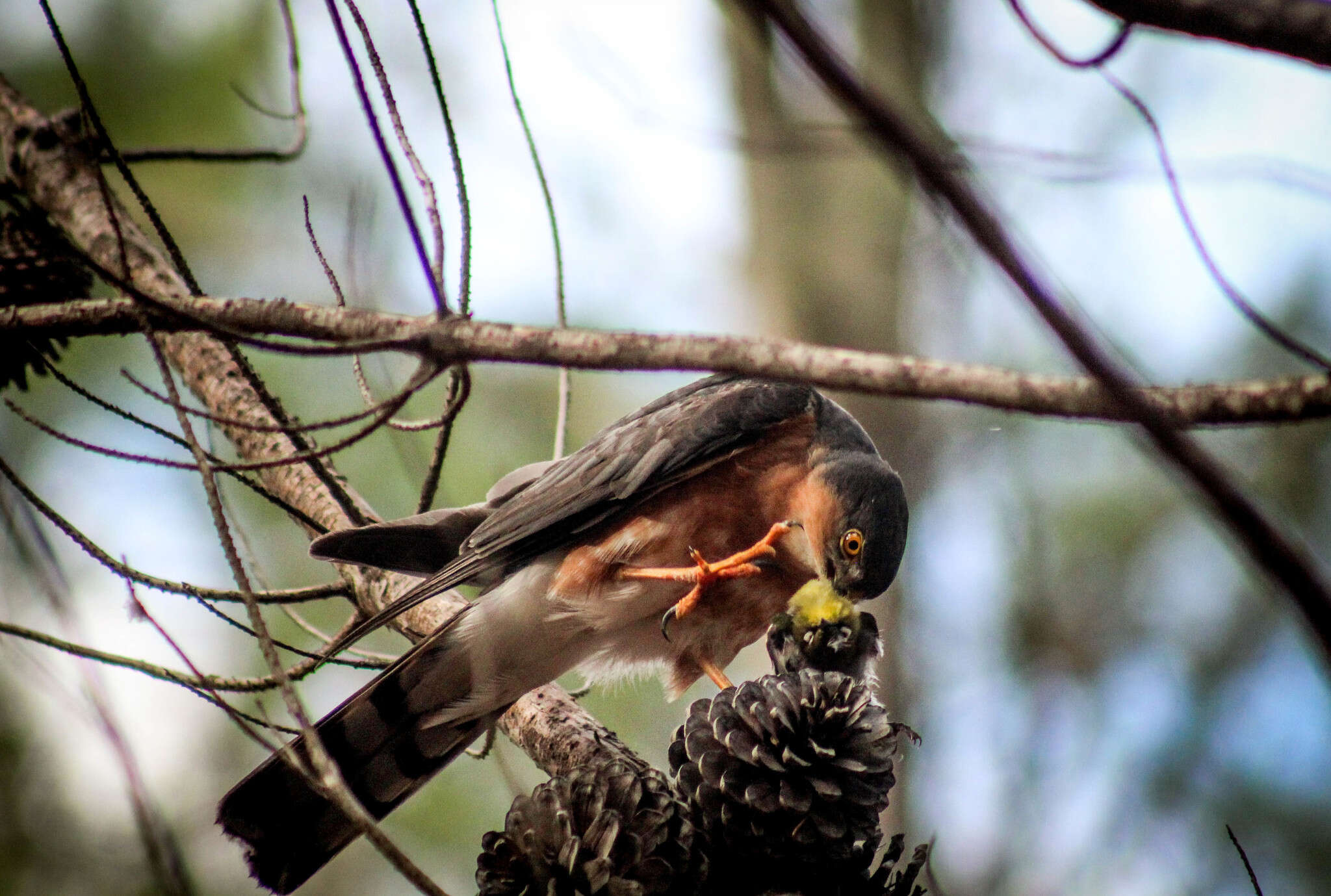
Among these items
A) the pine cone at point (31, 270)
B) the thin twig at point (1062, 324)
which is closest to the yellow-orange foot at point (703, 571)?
the pine cone at point (31, 270)

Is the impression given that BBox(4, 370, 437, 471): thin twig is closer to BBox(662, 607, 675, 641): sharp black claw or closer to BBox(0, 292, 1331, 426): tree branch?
BBox(0, 292, 1331, 426): tree branch

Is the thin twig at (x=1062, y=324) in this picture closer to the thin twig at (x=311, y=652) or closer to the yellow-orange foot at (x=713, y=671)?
the thin twig at (x=311, y=652)

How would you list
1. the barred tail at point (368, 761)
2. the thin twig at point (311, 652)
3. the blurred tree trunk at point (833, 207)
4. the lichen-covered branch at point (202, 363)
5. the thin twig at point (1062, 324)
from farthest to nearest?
the blurred tree trunk at point (833, 207)
the lichen-covered branch at point (202, 363)
the barred tail at point (368, 761)
the thin twig at point (311, 652)
the thin twig at point (1062, 324)

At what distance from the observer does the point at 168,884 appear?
47.3 inches

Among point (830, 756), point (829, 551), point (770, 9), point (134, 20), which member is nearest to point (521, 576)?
point (829, 551)

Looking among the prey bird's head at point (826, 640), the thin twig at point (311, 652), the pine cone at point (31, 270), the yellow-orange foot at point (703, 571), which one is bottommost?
the prey bird's head at point (826, 640)

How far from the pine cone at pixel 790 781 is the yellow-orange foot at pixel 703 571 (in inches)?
30.0

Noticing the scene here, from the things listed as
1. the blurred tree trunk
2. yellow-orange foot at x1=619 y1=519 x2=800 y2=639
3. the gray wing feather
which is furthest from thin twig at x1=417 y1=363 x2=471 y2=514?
the blurred tree trunk

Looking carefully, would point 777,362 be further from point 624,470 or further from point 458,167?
point 624,470

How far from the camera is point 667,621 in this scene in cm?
272

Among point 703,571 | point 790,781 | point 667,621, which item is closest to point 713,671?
point 667,621

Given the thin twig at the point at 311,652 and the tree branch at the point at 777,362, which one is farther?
the thin twig at the point at 311,652

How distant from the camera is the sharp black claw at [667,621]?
2.69m

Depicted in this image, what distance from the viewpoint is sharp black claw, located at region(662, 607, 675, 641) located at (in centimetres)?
269
